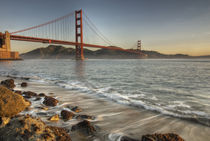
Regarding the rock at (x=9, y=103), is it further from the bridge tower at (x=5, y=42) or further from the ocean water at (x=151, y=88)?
the bridge tower at (x=5, y=42)

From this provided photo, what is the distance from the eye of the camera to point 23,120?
1.35 meters

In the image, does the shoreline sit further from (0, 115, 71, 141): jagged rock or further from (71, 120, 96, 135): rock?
(0, 115, 71, 141): jagged rock

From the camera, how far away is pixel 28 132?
48.9 inches

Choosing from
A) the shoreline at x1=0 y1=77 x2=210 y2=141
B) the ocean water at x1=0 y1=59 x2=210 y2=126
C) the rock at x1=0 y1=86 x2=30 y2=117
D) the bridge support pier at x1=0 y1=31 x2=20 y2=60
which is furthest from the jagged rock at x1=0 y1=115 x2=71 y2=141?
the bridge support pier at x1=0 y1=31 x2=20 y2=60

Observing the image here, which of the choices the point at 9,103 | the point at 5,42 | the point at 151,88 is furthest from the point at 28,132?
the point at 5,42

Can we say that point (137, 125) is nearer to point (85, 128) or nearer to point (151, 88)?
point (85, 128)

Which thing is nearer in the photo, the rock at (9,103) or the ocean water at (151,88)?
the rock at (9,103)

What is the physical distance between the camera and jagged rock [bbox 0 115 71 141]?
3.99ft

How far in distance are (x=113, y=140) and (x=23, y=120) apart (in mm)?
1083

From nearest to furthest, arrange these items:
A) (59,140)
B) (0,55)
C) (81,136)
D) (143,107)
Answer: (59,140) → (81,136) → (143,107) → (0,55)

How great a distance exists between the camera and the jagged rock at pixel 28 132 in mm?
1217

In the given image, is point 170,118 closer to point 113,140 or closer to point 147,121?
point 147,121

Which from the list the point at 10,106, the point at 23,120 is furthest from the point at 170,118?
the point at 10,106

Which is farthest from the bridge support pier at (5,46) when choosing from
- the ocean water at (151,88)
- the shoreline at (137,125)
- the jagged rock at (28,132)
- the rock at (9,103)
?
the jagged rock at (28,132)
